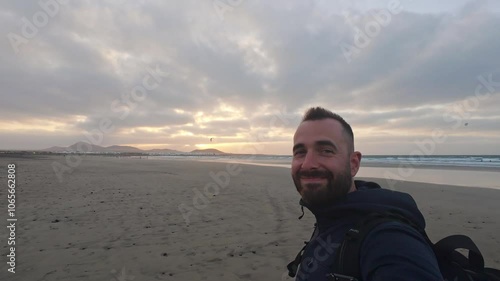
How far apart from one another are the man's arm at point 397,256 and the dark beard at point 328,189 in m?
0.50

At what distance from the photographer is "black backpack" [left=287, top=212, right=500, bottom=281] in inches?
66.9

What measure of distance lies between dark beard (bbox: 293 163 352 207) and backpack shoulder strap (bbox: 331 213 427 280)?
1.18 feet

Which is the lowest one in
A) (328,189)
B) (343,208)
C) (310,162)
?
(343,208)

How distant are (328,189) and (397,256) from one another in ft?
2.38

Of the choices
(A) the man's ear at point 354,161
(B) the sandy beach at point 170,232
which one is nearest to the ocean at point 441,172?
(B) the sandy beach at point 170,232

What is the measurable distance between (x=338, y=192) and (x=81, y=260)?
5.57 metres

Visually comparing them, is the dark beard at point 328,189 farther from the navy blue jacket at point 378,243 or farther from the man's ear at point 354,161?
the man's ear at point 354,161

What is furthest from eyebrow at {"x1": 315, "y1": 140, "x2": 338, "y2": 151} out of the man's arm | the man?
the man's arm

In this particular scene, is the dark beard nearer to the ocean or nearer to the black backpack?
the black backpack

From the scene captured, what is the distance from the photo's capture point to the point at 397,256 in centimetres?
152

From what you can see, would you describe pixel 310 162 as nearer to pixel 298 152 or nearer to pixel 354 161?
pixel 298 152

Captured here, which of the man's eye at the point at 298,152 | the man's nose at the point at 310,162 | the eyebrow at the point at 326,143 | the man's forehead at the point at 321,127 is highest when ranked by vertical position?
the man's forehead at the point at 321,127

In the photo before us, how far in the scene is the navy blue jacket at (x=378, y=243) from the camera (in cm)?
148

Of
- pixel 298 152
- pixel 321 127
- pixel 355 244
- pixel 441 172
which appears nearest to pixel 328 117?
pixel 321 127
